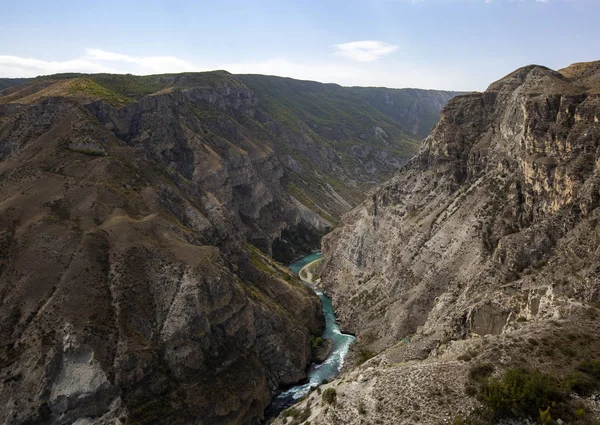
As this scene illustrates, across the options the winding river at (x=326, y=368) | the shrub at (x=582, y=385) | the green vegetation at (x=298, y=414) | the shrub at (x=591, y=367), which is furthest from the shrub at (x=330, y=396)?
the winding river at (x=326, y=368)

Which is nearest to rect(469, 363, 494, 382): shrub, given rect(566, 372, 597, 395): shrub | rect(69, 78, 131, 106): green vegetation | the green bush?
the green bush

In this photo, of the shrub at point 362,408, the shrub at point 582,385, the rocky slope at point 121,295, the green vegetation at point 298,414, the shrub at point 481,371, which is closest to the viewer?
the shrub at point 582,385

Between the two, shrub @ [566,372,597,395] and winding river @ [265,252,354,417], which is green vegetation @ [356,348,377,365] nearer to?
winding river @ [265,252,354,417]

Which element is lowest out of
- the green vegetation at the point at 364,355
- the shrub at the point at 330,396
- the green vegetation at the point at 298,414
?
the green vegetation at the point at 364,355

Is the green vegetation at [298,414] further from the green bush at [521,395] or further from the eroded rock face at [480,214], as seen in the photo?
the green bush at [521,395]

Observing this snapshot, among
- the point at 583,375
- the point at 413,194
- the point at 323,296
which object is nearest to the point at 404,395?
the point at 583,375

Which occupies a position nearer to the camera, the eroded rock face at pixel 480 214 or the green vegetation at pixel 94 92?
the eroded rock face at pixel 480 214

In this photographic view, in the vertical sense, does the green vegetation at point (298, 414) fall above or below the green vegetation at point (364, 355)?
above

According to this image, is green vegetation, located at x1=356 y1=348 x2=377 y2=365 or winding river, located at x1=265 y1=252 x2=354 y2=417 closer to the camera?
green vegetation, located at x1=356 y1=348 x2=377 y2=365
